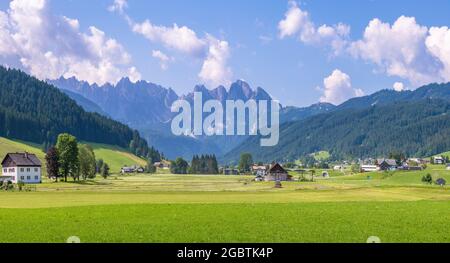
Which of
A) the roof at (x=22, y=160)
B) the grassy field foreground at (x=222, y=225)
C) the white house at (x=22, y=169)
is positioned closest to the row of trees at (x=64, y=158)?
the white house at (x=22, y=169)

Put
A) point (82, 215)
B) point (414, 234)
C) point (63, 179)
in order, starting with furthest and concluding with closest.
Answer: point (63, 179)
point (82, 215)
point (414, 234)

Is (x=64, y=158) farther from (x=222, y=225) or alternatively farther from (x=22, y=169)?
(x=222, y=225)

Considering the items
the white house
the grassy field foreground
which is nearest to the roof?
the white house

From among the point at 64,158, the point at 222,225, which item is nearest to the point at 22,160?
the point at 64,158

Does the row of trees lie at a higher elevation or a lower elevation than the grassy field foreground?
higher

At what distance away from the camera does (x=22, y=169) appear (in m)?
165

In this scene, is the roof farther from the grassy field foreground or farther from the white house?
the grassy field foreground

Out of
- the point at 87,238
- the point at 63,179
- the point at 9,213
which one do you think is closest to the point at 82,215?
the point at 9,213

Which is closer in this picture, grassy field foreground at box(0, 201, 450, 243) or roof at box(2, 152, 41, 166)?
grassy field foreground at box(0, 201, 450, 243)

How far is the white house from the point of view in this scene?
163875 millimetres
